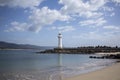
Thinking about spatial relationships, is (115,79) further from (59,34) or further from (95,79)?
(59,34)

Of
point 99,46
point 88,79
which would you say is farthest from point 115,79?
point 99,46

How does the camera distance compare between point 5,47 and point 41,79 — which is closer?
point 41,79

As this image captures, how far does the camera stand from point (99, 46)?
5316cm

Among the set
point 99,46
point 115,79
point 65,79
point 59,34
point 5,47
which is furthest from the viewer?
point 5,47

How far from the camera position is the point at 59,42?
43625 mm

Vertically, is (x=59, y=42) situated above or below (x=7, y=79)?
above

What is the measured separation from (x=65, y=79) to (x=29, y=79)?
4.72 ft

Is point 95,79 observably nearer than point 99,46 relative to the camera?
Yes

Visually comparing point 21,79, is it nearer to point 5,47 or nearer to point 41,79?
point 41,79

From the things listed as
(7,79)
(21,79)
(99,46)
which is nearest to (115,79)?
(21,79)

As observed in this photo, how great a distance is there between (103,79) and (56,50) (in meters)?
37.9

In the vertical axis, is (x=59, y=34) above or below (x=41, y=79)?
above

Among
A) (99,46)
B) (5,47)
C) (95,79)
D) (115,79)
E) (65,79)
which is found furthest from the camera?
(5,47)

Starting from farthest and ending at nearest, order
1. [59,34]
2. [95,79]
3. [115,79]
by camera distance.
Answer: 1. [59,34]
2. [95,79]
3. [115,79]
